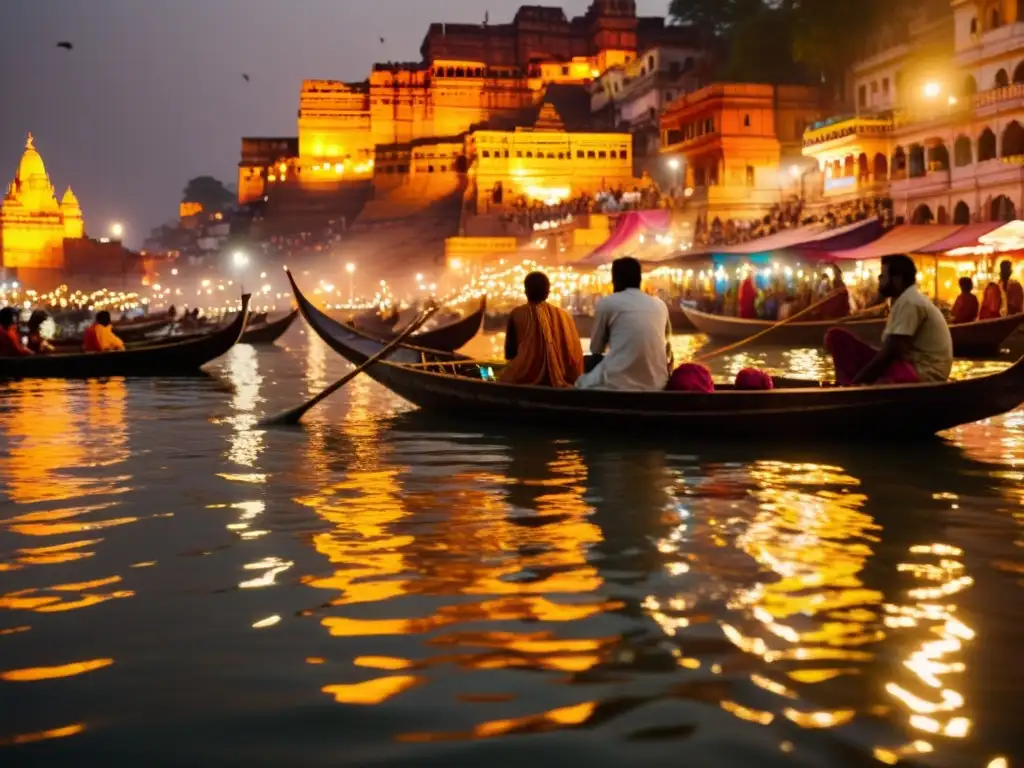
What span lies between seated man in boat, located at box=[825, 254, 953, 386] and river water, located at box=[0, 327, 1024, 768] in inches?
24.3

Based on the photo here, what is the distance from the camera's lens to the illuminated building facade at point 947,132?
30419 millimetres

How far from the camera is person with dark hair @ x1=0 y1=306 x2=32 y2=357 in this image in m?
18.8

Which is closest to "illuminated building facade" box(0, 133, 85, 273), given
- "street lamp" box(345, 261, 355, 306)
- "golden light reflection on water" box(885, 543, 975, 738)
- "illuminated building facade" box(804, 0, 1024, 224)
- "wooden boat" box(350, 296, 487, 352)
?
"street lamp" box(345, 261, 355, 306)

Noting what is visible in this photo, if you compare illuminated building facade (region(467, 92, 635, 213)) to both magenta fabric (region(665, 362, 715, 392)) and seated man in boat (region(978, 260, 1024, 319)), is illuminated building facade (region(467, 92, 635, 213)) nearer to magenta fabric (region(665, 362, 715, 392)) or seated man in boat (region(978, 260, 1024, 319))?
seated man in boat (region(978, 260, 1024, 319))

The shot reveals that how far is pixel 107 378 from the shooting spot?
20891 millimetres

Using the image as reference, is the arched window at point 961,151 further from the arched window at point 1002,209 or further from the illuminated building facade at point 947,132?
the arched window at point 1002,209

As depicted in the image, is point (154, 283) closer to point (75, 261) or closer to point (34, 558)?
point (75, 261)

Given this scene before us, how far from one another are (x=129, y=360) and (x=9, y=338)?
1.86m

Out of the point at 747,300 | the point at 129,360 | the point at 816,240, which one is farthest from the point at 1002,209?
the point at 129,360

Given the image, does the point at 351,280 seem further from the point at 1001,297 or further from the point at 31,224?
the point at 1001,297

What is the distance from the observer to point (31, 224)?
95750mm

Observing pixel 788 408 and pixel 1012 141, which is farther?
pixel 1012 141

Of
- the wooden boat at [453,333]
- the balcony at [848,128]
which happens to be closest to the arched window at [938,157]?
the balcony at [848,128]

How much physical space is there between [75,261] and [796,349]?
79485 millimetres
